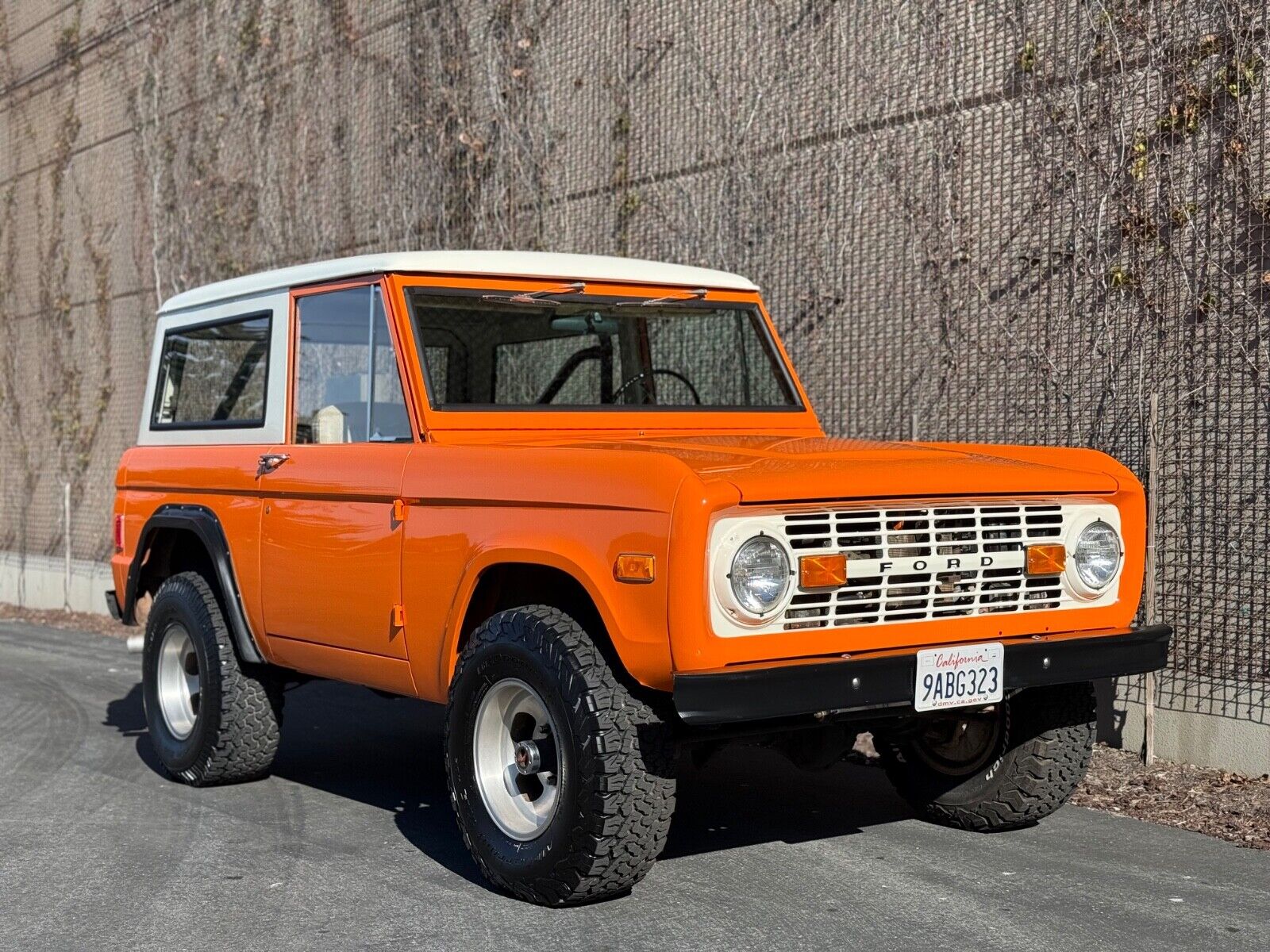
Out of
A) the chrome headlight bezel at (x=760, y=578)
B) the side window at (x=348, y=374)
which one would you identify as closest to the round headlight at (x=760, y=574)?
the chrome headlight bezel at (x=760, y=578)

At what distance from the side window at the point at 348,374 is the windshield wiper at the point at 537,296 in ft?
1.48

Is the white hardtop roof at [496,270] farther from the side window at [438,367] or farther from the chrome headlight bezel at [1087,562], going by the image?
the chrome headlight bezel at [1087,562]

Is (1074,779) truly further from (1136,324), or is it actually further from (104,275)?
(104,275)

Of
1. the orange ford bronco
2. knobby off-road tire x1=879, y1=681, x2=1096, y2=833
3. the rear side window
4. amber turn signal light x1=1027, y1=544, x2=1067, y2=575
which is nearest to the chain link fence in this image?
knobby off-road tire x1=879, y1=681, x2=1096, y2=833

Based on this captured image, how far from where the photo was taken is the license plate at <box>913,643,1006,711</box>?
465 centimetres

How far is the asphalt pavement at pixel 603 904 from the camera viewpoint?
14.8 ft

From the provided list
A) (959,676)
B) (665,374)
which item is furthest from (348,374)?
(959,676)

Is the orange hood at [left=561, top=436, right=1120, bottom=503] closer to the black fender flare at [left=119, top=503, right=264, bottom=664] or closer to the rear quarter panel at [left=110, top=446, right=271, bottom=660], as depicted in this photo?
the rear quarter panel at [left=110, top=446, right=271, bottom=660]

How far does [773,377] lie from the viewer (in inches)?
257

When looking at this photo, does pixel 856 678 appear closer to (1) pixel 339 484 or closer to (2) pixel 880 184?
(1) pixel 339 484

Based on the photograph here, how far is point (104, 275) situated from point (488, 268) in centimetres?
1376

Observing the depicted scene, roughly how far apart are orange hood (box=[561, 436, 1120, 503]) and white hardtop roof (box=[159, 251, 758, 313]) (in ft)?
3.23

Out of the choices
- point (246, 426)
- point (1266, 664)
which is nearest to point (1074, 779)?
point (1266, 664)

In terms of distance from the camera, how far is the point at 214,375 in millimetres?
7113
